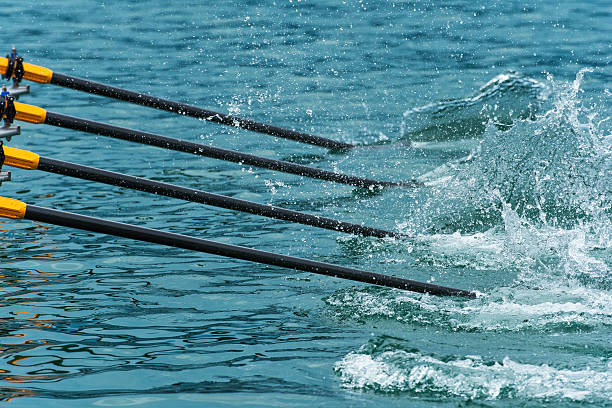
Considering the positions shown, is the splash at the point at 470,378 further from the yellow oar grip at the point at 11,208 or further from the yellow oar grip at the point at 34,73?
the yellow oar grip at the point at 34,73

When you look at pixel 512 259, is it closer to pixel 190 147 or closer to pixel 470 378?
pixel 470 378

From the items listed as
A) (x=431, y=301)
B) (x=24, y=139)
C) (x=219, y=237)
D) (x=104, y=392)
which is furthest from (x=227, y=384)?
(x=24, y=139)

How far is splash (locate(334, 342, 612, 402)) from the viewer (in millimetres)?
4441

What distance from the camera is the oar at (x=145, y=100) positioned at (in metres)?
6.21

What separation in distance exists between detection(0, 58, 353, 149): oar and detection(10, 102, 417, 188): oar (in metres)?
0.44

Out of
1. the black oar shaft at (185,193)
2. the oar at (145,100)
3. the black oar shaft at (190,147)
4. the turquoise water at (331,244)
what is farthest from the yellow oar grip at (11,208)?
the oar at (145,100)

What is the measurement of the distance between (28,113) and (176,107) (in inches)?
74.0

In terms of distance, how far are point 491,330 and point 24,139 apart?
5.60 m

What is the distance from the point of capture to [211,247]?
5125 millimetres

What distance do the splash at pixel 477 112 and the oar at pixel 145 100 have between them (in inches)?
46.4

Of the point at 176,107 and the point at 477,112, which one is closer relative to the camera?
the point at 176,107

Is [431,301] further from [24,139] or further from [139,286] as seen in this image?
[24,139]

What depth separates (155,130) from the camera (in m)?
9.64

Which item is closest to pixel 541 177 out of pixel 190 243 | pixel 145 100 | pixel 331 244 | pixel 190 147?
pixel 331 244
